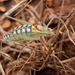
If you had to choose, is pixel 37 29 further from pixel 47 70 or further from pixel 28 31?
pixel 47 70

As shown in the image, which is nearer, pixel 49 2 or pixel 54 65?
pixel 54 65

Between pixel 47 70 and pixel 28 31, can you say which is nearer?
pixel 28 31

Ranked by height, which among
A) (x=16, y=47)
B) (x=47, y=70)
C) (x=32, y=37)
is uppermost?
(x=32, y=37)

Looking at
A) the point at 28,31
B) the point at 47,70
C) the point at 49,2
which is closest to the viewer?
the point at 28,31

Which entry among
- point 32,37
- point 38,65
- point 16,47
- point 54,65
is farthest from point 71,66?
Answer: point 16,47

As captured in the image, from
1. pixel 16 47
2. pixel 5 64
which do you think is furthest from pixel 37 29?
pixel 5 64

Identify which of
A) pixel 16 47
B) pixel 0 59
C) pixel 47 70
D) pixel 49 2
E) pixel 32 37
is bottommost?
pixel 47 70

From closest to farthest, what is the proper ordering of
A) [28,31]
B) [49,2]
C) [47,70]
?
1. [28,31]
2. [47,70]
3. [49,2]

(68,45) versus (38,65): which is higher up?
(68,45)

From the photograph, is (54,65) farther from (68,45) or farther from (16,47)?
(16,47)
